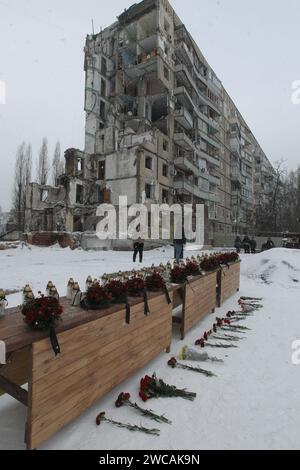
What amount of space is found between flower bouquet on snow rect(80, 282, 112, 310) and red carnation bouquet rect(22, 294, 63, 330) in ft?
2.00

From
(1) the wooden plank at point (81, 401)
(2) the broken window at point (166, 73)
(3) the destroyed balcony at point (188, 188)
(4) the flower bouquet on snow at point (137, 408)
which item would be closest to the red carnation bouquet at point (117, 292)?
(1) the wooden plank at point (81, 401)

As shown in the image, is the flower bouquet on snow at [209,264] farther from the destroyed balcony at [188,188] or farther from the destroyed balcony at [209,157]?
the destroyed balcony at [209,157]

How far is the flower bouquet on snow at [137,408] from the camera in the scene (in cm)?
298

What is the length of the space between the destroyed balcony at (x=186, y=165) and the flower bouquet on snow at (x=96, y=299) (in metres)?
30.4

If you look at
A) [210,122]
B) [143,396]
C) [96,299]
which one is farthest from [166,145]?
[143,396]

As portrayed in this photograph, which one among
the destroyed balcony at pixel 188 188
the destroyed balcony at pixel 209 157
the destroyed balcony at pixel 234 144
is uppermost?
the destroyed balcony at pixel 234 144

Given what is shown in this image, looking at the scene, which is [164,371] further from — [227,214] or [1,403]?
[227,214]

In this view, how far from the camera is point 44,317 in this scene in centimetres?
251

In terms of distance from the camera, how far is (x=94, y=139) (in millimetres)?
32312

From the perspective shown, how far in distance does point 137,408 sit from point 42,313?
5.07 ft

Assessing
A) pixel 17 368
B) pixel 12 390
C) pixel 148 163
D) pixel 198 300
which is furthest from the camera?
pixel 148 163

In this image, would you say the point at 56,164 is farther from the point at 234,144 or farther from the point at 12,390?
the point at 12,390
